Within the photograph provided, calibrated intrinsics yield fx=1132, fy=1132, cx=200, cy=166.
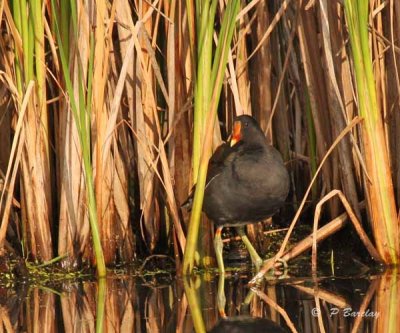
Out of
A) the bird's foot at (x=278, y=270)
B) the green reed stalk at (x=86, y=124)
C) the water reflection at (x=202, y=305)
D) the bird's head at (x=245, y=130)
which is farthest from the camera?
the bird's head at (x=245, y=130)

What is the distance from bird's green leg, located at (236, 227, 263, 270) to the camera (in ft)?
18.0

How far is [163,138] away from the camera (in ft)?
18.4

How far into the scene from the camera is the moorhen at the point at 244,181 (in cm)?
541

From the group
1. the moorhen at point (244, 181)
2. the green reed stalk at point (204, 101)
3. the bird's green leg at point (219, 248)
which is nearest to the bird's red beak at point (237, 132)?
the moorhen at point (244, 181)

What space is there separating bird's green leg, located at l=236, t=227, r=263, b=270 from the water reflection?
182mm

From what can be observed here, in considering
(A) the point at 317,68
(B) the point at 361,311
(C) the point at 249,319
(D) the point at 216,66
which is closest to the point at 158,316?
(C) the point at 249,319

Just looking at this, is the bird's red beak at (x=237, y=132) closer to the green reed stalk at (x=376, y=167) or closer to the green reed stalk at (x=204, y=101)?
the green reed stalk at (x=204, y=101)

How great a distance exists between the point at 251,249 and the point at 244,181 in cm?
35

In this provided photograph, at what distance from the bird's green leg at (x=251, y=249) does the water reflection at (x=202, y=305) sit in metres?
0.18

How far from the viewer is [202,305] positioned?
471 centimetres
